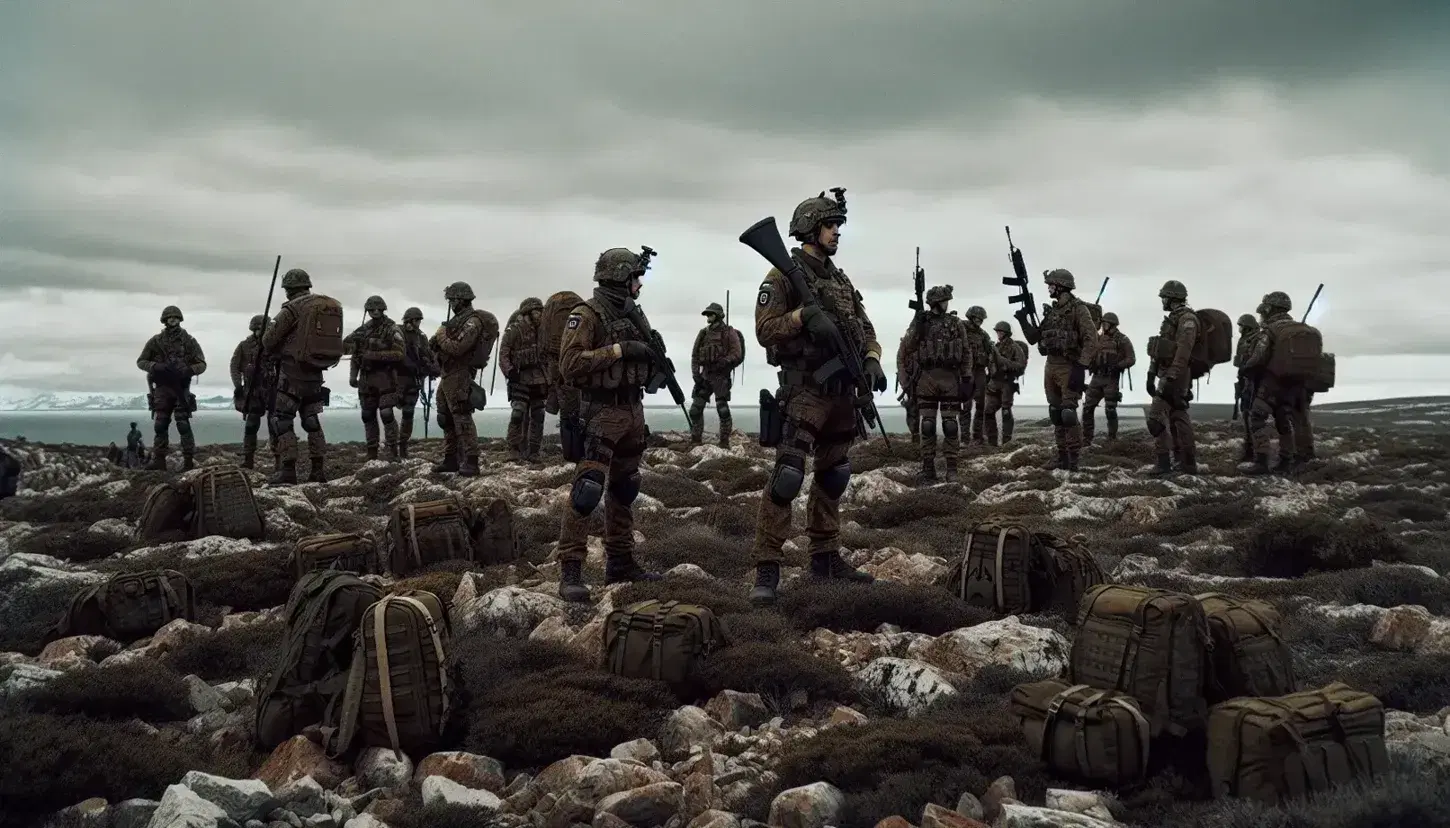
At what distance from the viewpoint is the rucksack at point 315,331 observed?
50.0 feet

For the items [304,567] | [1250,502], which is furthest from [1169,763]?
[1250,502]

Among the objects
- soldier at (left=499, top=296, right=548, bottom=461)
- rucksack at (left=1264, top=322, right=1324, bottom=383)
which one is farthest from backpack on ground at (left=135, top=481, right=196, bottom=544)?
rucksack at (left=1264, top=322, right=1324, bottom=383)

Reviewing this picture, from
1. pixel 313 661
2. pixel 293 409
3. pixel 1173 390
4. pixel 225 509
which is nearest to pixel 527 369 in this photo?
pixel 293 409

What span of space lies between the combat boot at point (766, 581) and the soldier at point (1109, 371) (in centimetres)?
1664

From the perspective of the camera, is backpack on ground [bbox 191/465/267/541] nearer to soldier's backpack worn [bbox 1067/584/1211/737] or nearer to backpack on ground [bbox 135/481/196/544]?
backpack on ground [bbox 135/481/196/544]

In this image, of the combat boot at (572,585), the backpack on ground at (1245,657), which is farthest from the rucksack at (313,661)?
the backpack on ground at (1245,657)

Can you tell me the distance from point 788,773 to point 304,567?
657cm

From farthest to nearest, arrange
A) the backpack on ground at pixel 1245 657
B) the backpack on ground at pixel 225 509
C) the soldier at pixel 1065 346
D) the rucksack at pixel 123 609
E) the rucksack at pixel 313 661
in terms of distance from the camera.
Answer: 1. the soldier at pixel 1065 346
2. the backpack on ground at pixel 225 509
3. the rucksack at pixel 123 609
4. the rucksack at pixel 313 661
5. the backpack on ground at pixel 1245 657

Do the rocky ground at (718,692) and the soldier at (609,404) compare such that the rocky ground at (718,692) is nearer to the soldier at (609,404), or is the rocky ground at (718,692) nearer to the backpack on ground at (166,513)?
the backpack on ground at (166,513)

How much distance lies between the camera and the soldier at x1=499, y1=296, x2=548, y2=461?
62.7 ft

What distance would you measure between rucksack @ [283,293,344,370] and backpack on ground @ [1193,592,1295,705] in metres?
13.9

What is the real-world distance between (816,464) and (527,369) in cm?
1164

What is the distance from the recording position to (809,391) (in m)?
8.50

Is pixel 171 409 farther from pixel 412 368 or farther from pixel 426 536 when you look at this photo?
pixel 426 536
